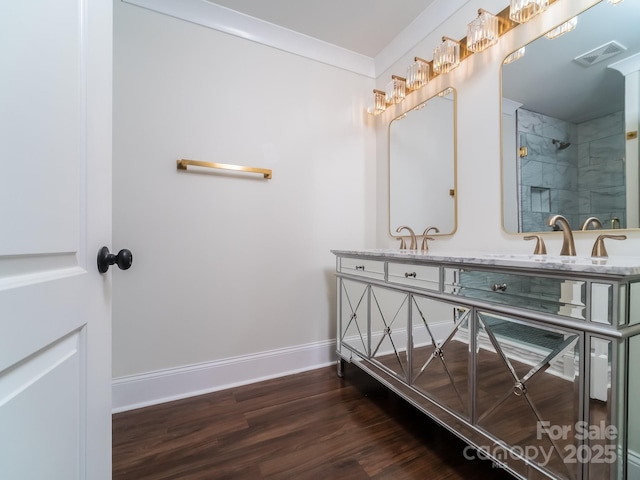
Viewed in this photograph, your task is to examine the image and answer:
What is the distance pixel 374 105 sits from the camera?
2135 millimetres

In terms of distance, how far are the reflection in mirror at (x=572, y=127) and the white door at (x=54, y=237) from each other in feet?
5.16

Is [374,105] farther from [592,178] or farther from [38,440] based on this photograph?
[38,440]

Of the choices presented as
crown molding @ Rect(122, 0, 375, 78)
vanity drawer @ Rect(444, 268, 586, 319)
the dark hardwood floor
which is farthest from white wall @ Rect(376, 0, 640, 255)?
the dark hardwood floor

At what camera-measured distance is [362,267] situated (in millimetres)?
1635

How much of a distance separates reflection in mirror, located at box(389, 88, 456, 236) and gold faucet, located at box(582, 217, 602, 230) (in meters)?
0.58

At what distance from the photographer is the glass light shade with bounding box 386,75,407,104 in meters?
1.89

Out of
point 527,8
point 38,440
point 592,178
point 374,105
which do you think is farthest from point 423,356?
point 374,105

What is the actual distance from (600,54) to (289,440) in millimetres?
2034

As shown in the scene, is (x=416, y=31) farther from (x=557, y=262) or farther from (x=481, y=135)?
(x=557, y=262)

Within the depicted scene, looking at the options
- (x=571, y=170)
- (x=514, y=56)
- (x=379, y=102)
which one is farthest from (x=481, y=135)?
(x=379, y=102)

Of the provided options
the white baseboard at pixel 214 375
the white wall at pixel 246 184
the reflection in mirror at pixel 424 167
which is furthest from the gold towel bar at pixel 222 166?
the white baseboard at pixel 214 375

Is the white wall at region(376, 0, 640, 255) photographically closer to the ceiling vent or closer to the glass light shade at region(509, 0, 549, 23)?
the glass light shade at region(509, 0, 549, 23)

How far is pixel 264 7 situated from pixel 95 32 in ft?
4.84

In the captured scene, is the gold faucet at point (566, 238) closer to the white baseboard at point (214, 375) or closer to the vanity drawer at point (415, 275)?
the vanity drawer at point (415, 275)
